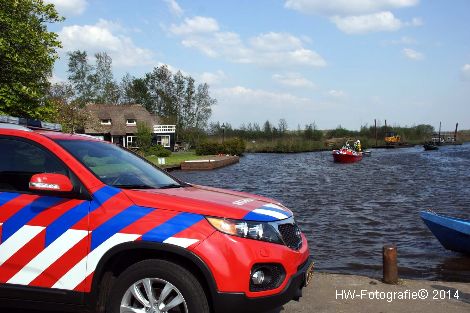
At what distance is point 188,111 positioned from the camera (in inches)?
3593

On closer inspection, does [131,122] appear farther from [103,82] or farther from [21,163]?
[21,163]

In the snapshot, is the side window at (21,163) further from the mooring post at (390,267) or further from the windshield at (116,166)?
the mooring post at (390,267)

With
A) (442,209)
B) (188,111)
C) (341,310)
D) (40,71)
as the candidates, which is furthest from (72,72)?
(341,310)

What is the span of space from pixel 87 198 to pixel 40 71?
74.3 ft

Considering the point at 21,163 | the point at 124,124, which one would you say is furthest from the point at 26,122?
the point at 124,124

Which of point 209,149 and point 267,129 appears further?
point 267,129

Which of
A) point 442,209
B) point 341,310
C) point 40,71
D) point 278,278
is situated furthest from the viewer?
point 40,71

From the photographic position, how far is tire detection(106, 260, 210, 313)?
365 centimetres

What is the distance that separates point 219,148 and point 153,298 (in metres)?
70.7

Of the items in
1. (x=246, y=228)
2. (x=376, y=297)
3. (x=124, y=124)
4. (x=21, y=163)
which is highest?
(x=124, y=124)

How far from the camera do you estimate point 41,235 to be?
3.90 m

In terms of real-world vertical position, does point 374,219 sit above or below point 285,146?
above

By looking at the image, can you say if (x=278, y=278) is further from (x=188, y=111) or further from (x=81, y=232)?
(x=188, y=111)

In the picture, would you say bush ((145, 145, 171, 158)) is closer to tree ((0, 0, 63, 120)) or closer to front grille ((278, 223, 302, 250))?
tree ((0, 0, 63, 120))
